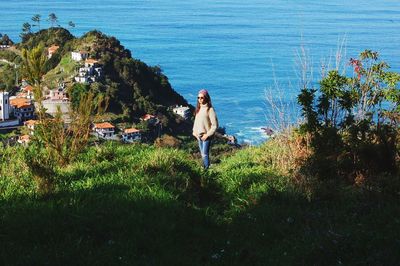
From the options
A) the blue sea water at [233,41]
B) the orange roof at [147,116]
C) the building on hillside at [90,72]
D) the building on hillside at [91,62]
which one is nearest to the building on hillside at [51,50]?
the building on hillside at [91,62]

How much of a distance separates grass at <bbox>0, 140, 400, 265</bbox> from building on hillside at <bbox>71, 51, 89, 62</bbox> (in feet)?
166

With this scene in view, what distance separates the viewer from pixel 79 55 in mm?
56156

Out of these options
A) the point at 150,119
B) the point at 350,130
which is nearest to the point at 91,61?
the point at 150,119

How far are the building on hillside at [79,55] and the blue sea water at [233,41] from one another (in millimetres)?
10454

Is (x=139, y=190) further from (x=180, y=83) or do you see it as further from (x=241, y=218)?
(x=180, y=83)

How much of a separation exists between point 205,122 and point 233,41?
248 ft

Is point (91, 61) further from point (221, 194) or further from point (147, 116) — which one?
point (221, 194)

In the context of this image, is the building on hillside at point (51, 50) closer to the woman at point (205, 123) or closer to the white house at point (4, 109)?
the white house at point (4, 109)

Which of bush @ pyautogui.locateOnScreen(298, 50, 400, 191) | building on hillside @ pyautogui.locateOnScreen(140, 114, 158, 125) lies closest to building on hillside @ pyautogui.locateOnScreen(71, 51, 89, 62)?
building on hillside @ pyautogui.locateOnScreen(140, 114, 158, 125)

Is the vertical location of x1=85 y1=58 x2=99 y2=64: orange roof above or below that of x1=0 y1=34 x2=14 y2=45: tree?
below

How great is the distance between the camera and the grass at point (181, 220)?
405cm

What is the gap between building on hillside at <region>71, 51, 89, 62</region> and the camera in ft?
182

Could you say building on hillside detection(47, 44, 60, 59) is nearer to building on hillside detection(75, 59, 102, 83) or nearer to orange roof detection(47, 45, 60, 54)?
orange roof detection(47, 45, 60, 54)

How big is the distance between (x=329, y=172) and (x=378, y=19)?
Result: 97188 millimetres
